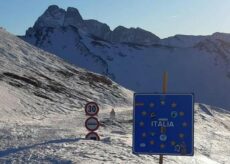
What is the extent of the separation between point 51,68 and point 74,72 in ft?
19.9

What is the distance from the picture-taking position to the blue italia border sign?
34.4 ft

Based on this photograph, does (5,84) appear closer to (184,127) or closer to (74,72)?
(74,72)

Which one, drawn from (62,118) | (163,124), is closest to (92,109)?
(163,124)

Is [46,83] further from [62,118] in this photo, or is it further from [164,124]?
[164,124]

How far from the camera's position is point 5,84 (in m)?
59.0

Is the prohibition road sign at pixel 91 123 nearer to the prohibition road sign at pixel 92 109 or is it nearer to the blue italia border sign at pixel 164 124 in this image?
the prohibition road sign at pixel 92 109

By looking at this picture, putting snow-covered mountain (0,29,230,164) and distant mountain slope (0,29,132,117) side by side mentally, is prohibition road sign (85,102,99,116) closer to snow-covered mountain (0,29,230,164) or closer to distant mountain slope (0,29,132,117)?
snow-covered mountain (0,29,230,164)

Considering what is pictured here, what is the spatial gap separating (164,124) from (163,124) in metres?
0.02

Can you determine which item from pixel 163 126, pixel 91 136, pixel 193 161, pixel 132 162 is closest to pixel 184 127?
pixel 163 126

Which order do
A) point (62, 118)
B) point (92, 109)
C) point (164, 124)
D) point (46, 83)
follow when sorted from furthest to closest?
point (46, 83)
point (62, 118)
point (92, 109)
point (164, 124)

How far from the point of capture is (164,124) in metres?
10.5

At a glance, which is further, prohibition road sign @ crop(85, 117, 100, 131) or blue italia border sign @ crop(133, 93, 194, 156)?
prohibition road sign @ crop(85, 117, 100, 131)

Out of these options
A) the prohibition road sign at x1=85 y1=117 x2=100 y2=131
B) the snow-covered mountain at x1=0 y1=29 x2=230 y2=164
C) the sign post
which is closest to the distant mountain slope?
the snow-covered mountain at x1=0 y1=29 x2=230 y2=164

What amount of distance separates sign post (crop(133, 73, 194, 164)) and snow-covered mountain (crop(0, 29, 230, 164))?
4.08 meters
